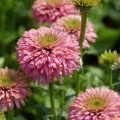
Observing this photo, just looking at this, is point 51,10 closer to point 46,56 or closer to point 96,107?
point 46,56

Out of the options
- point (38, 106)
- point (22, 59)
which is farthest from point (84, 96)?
point (38, 106)

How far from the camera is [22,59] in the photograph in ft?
5.03

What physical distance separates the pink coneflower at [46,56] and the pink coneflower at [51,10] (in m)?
0.57

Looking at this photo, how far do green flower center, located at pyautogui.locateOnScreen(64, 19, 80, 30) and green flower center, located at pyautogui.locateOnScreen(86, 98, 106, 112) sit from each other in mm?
640

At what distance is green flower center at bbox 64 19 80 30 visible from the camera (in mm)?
1921

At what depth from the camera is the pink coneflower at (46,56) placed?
1.47 metres

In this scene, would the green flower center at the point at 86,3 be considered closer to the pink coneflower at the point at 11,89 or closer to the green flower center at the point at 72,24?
the green flower center at the point at 72,24

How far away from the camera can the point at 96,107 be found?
4.36 ft

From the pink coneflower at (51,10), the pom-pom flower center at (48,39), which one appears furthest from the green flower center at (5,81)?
the pink coneflower at (51,10)

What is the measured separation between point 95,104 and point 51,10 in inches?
37.9

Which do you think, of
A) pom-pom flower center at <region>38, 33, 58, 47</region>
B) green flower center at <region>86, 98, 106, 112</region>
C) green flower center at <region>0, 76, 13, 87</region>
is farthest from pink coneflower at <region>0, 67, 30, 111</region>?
green flower center at <region>86, 98, 106, 112</region>

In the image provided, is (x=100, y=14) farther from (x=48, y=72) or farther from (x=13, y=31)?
(x=48, y=72)

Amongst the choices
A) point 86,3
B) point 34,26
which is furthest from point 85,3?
point 34,26

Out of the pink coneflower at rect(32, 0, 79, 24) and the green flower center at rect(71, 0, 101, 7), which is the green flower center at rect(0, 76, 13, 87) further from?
the pink coneflower at rect(32, 0, 79, 24)
